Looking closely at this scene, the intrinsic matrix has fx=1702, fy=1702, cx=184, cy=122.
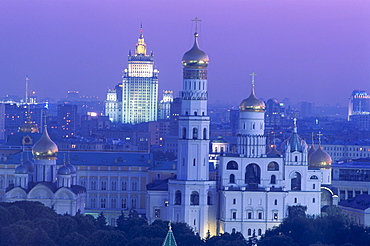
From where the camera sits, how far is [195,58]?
103 m

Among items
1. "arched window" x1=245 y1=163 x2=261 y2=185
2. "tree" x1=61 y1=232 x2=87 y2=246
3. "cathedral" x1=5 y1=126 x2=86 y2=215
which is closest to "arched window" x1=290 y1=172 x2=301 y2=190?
"arched window" x1=245 y1=163 x2=261 y2=185

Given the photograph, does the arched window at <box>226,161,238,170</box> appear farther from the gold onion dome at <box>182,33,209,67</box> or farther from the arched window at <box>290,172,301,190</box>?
the gold onion dome at <box>182,33,209,67</box>

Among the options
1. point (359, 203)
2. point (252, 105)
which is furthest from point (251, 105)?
point (359, 203)

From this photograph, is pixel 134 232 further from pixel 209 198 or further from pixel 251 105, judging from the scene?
pixel 251 105

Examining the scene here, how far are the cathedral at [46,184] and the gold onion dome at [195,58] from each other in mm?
11030

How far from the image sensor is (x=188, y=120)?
103m

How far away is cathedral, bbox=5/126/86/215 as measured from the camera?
10669cm

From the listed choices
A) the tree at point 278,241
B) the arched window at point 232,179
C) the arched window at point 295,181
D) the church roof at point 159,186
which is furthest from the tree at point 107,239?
the arched window at point 295,181

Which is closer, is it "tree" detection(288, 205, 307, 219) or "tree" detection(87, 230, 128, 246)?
"tree" detection(87, 230, 128, 246)

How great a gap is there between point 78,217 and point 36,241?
9.34m

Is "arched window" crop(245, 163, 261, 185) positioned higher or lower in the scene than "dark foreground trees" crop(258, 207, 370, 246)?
higher

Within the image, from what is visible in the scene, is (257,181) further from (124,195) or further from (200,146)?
(124,195)

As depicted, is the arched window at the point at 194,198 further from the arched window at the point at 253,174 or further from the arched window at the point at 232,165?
the arched window at the point at 253,174

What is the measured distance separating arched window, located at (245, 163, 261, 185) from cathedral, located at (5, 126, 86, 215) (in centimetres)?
1116
